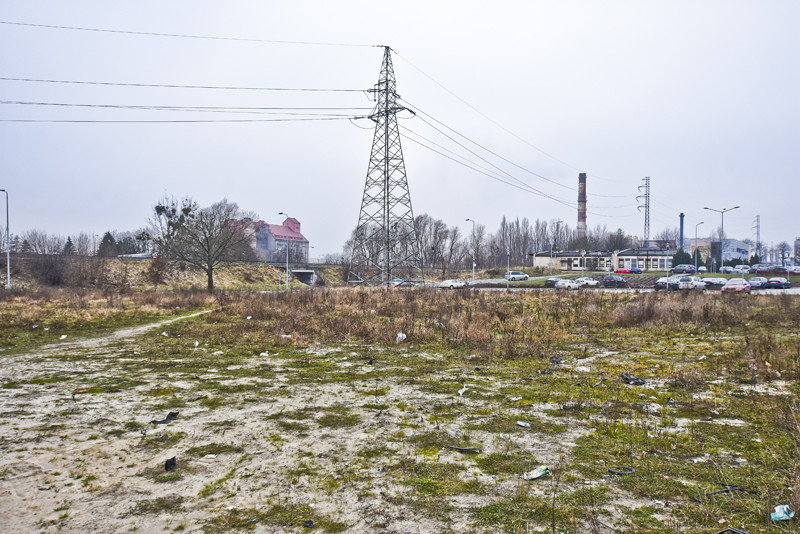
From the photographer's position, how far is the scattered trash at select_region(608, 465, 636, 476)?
424cm

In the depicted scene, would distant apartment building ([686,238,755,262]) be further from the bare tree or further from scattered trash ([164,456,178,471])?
scattered trash ([164,456,178,471])

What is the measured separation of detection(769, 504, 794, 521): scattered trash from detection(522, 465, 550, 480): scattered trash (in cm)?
168

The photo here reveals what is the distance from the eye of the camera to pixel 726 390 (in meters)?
7.14

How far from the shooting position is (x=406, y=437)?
5.34m

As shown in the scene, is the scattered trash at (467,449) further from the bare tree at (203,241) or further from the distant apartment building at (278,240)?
the distant apartment building at (278,240)

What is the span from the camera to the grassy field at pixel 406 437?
365cm

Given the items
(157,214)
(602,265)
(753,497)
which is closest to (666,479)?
(753,497)

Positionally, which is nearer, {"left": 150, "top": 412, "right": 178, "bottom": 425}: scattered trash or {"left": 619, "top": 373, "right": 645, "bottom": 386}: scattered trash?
{"left": 150, "top": 412, "right": 178, "bottom": 425}: scattered trash

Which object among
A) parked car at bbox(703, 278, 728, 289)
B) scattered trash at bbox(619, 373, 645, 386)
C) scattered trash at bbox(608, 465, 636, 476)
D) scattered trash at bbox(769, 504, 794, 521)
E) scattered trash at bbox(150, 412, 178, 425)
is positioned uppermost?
scattered trash at bbox(769, 504, 794, 521)

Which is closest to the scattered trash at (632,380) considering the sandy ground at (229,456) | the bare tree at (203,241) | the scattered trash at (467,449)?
the sandy ground at (229,456)

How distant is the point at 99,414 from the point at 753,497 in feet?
24.9

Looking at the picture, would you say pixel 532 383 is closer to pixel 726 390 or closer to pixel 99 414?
pixel 726 390

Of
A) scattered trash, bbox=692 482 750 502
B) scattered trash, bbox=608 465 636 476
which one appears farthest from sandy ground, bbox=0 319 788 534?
scattered trash, bbox=692 482 750 502

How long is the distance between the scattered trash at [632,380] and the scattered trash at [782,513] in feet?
14.4
